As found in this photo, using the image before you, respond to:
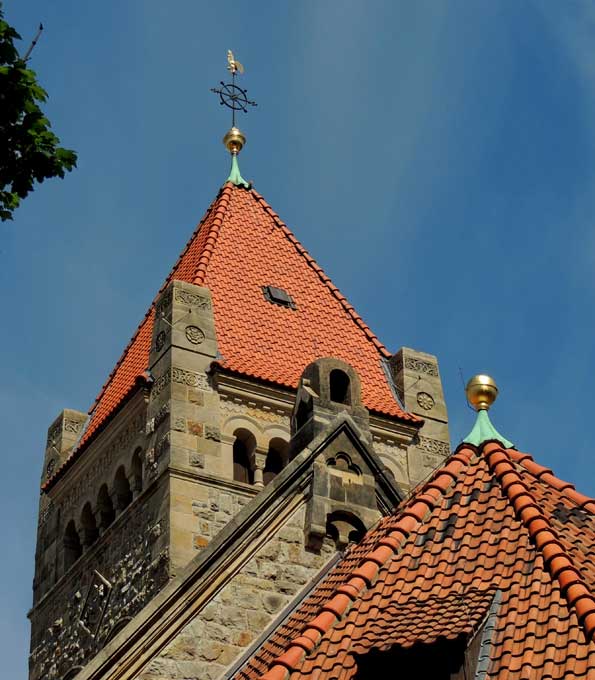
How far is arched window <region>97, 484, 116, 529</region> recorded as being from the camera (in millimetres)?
21886

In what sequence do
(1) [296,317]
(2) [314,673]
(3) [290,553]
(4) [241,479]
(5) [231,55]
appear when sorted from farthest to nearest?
(5) [231,55]
(1) [296,317]
(4) [241,479]
(3) [290,553]
(2) [314,673]

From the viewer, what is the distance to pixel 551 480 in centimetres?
1164

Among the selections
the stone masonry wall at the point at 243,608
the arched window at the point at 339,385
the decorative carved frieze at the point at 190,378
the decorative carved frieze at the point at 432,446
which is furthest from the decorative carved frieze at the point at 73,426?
the stone masonry wall at the point at 243,608

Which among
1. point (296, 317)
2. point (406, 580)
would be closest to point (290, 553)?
point (406, 580)

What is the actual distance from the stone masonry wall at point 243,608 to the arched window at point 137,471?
29.6ft

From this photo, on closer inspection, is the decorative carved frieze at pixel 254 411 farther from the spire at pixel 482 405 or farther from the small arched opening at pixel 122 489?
the spire at pixel 482 405

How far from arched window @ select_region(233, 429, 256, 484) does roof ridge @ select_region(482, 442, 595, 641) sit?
9600 millimetres

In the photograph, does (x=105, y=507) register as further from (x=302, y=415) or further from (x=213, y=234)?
(x=302, y=415)

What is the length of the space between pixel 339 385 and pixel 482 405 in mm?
1992

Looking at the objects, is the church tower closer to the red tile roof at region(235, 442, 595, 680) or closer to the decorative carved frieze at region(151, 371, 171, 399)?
the decorative carved frieze at region(151, 371, 171, 399)

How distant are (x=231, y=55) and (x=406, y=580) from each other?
1924cm

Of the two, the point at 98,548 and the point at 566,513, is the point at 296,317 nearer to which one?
the point at 98,548

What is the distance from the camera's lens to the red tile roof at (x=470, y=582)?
9336 mm

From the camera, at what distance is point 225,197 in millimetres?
25438
